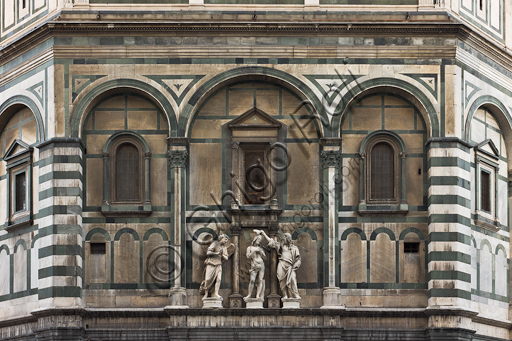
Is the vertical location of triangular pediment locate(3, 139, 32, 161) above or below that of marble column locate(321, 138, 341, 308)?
above

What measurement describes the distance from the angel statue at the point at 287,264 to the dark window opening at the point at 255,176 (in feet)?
3.38

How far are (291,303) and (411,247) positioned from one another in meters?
3.33

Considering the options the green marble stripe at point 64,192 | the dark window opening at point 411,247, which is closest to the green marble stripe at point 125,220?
the green marble stripe at point 64,192

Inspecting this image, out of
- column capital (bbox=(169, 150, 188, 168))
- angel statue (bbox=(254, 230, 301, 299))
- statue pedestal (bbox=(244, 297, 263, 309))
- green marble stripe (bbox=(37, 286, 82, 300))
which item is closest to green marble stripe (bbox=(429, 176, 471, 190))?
angel statue (bbox=(254, 230, 301, 299))

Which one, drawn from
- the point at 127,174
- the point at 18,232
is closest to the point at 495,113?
the point at 127,174

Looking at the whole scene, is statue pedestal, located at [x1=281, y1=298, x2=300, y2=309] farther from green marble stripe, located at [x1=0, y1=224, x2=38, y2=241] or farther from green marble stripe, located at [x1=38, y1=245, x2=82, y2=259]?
green marble stripe, located at [x1=0, y1=224, x2=38, y2=241]

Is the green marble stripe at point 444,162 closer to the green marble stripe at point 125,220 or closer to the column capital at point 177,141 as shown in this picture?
the column capital at point 177,141

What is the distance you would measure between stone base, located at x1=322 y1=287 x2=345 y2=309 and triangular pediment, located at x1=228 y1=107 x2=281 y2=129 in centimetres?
428

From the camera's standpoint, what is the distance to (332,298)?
101ft

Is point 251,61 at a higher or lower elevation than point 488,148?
higher

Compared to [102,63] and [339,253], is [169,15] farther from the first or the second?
[339,253]

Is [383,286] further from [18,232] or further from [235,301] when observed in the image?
[18,232]

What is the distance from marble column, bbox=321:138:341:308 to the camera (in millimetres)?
30969

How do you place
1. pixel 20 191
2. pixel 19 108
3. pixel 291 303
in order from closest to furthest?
1. pixel 291 303
2. pixel 20 191
3. pixel 19 108
